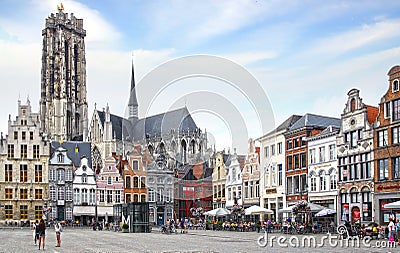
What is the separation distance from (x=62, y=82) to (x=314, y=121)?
3187 inches

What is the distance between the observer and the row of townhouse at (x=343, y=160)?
48.4 m

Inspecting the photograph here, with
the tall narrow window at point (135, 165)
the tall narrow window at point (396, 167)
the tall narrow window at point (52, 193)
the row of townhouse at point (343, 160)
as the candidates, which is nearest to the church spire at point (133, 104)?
the tall narrow window at point (135, 165)

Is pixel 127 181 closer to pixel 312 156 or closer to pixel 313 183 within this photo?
pixel 313 183

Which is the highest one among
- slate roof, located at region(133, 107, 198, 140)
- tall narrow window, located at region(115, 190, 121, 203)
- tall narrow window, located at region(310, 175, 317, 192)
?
slate roof, located at region(133, 107, 198, 140)

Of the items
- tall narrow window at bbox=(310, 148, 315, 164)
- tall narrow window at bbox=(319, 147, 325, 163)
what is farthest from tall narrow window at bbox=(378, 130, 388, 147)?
tall narrow window at bbox=(310, 148, 315, 164)

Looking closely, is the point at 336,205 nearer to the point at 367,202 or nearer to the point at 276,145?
the point at 367,202

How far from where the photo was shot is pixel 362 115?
51.6 metres

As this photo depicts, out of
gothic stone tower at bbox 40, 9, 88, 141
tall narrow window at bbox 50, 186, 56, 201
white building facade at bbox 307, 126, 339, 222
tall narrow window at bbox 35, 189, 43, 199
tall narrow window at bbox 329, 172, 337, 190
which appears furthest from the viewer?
gothic stone tower at bbox 40, 9, 88, 141

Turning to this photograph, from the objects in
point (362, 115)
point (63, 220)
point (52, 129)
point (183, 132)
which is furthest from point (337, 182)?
point (52, 129)

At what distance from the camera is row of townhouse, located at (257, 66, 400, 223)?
48406 mm

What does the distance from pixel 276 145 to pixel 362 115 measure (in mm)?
15294

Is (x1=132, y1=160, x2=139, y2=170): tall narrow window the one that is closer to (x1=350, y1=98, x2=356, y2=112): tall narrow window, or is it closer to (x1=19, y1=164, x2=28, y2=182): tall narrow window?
(x1=19, y1=164, x2=28, y2=182): tall narrow window

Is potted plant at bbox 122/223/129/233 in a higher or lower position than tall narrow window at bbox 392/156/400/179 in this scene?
lower

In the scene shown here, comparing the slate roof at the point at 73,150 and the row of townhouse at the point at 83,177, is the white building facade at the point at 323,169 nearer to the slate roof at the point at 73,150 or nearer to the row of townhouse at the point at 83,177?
the row of townhouse at the point at 83,177
